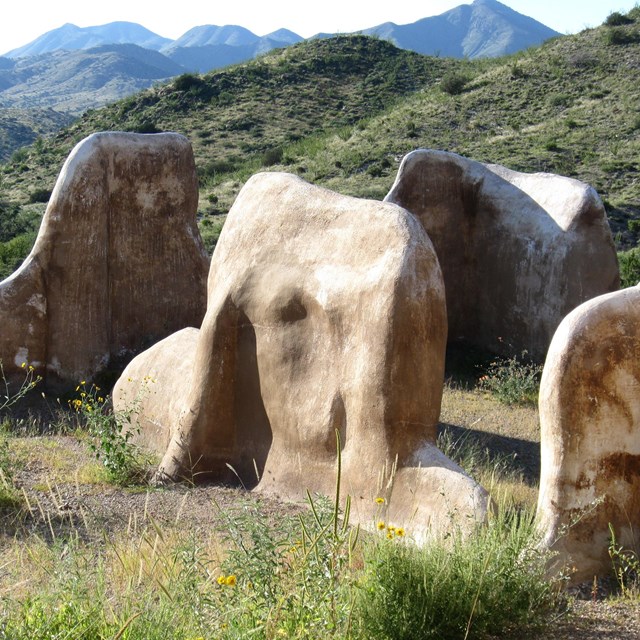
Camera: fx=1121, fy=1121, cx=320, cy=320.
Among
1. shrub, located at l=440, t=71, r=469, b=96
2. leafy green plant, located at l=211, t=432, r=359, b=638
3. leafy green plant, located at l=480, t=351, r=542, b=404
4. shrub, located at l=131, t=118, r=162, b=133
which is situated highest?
shrub, located at l=440, t=71, r=469, b=96

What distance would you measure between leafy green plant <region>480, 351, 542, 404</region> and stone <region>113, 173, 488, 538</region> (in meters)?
3.77

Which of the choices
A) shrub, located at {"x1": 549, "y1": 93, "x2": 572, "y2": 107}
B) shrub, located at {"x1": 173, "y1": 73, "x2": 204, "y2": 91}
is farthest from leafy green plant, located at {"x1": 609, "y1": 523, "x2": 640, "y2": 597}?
shrub, located at {"x1": 173, "y1": 73, "x2": 204, "y2": 91}

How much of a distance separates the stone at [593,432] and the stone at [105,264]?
20.2 ft

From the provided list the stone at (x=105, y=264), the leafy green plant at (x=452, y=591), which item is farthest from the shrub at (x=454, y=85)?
the leafy green plant at (x=452, y=591)

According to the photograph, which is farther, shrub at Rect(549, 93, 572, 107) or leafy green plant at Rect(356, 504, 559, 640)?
shrub at Rect(549, 93, 572, 107)

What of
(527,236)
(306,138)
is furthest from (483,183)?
(306,138)

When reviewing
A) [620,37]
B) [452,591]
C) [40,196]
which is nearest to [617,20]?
[620,37]

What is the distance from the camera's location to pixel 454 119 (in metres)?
29.1

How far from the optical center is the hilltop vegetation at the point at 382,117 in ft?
82.0

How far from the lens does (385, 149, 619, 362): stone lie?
11125mm

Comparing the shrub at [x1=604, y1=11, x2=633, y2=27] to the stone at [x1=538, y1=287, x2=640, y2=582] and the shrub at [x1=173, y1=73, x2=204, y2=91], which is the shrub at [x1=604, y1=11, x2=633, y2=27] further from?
the stone at [x1=538, y1=287, x2=640, y2=582]

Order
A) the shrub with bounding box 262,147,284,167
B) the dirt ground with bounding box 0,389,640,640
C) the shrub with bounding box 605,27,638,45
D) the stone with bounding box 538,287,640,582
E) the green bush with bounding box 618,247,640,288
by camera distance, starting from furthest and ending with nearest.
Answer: the shrub with bounding box 262,147,284,167 → the shrub with bounding box 605,27,638,45 → the green bush with bounding box 618,247,640,288 → the stone with bounding box 538,287,640,582 → the dirt ground with bounding box 0,389,640,640

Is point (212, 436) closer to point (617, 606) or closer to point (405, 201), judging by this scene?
point (617, 606)

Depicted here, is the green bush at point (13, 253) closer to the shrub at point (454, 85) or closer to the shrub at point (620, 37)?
the shrub at point (454, 85)
